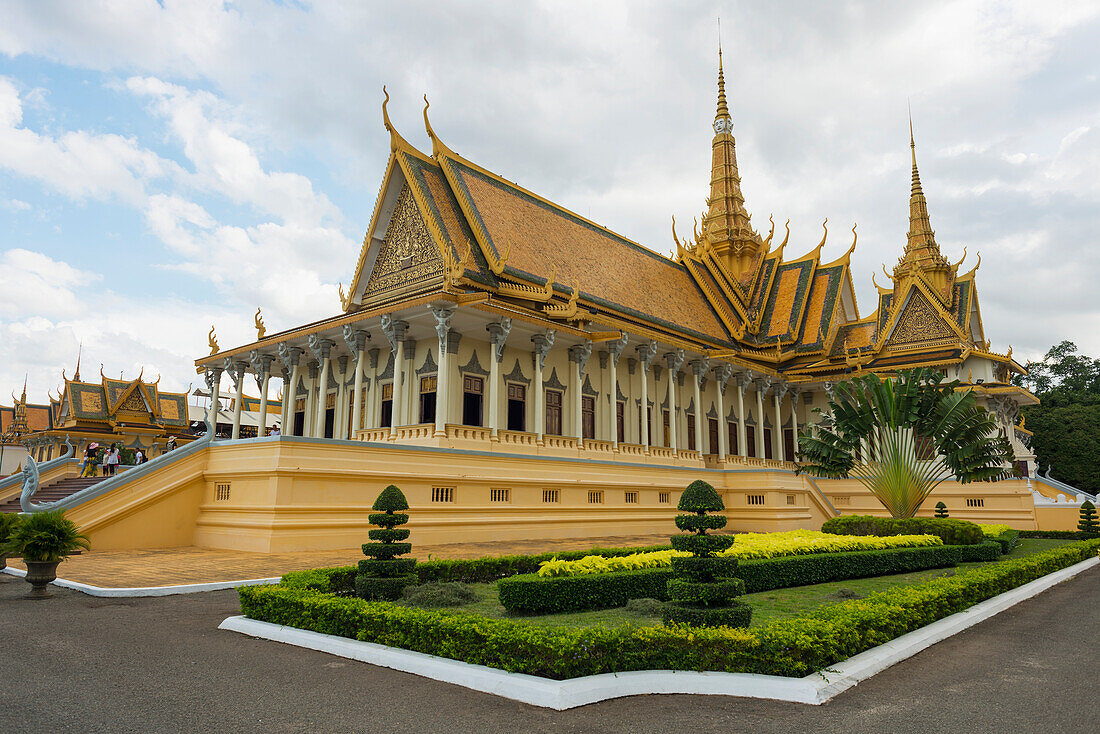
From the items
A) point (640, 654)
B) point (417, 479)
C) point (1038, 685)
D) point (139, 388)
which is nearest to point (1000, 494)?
point (417, 479)

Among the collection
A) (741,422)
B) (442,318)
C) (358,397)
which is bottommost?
(358,397)

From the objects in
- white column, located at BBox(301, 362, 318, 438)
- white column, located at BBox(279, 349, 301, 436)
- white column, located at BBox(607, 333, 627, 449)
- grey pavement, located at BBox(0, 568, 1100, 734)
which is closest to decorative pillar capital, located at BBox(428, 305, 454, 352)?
white column, located at BBox(607, 333, 627, 449)

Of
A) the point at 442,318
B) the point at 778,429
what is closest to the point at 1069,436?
the point at 778,429

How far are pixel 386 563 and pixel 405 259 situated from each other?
15.6 m

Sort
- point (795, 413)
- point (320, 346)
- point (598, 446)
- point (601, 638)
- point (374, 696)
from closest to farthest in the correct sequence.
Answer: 1. point (374, 696)
2. point (601, 638)
3. point (598, 446)
4. point (320, 346)
5. point (795, 413)

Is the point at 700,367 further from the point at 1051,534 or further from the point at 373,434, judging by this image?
the point at 373,434

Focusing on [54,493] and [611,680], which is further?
[54,493]

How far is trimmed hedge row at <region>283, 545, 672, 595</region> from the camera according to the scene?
310 inches

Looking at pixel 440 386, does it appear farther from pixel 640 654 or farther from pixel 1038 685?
pixel 1038 685

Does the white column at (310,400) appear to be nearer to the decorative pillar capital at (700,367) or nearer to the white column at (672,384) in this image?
the white column at (672,384)

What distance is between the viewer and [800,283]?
3416 cm

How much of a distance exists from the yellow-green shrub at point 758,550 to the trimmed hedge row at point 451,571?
1.60 ft

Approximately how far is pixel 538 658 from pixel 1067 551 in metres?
13.9

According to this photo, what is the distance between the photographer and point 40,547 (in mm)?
8422
